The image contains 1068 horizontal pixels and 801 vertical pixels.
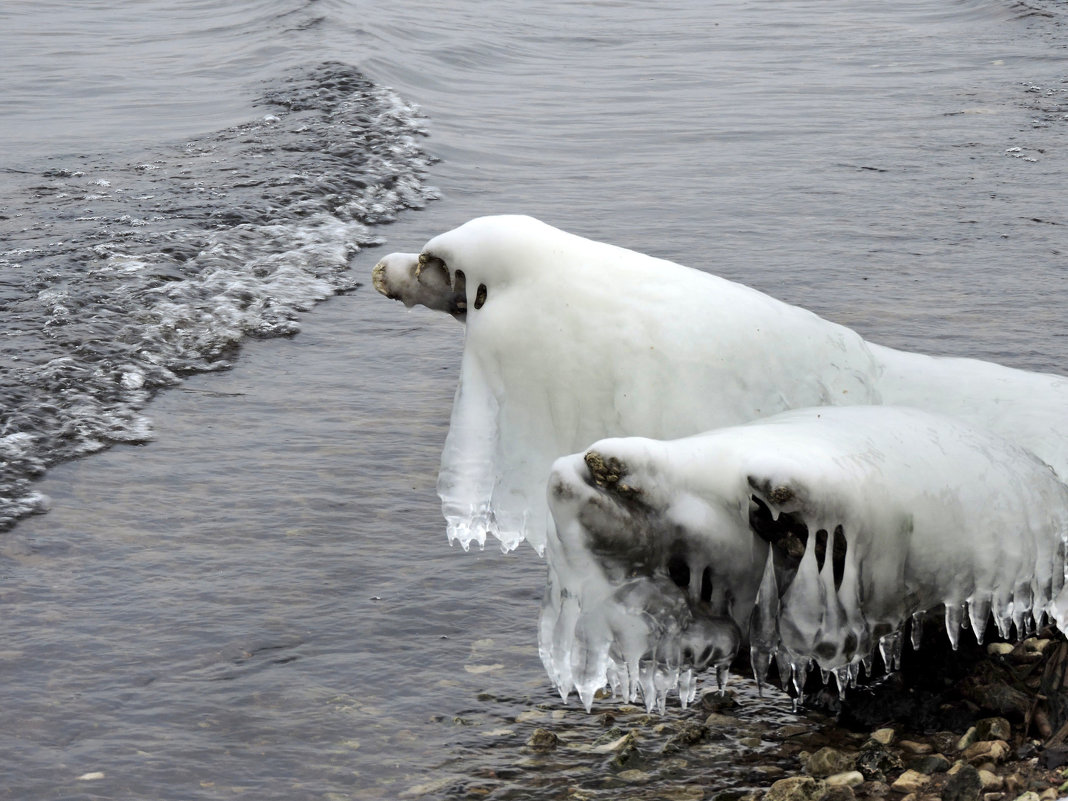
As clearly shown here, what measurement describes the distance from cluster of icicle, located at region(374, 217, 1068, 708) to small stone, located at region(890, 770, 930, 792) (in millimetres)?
267

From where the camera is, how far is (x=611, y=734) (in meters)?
3.56

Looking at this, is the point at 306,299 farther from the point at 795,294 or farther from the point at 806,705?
the point at 806,705

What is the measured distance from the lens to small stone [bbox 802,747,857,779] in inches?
129

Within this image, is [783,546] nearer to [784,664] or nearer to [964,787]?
[784,664]

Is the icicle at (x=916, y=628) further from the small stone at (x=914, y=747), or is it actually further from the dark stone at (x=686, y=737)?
the dark stone at (x=686, y=737)

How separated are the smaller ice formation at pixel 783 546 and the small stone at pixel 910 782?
29 cm

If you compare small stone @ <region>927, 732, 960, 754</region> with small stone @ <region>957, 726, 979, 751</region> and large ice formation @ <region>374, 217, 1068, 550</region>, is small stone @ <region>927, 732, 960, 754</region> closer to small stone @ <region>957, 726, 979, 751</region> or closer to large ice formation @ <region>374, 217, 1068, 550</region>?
small stone @ <region>957, 726, 979, 751</region>

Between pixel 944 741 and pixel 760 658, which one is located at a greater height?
pixel 760 658

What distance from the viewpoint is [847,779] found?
3225 millimetres

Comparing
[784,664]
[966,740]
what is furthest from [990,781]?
[784,664]

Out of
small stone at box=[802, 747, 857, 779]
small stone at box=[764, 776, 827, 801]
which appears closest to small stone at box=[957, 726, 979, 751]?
small stone at box=[802, 747, 857, 779]

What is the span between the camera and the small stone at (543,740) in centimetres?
351

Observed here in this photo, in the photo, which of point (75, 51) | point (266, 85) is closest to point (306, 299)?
point (266, 85)

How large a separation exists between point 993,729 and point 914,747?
20 cm
